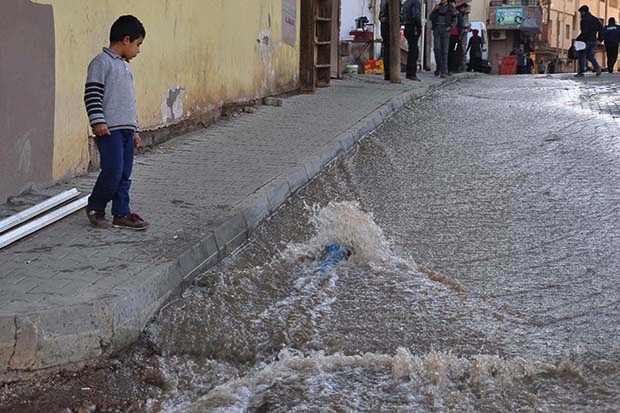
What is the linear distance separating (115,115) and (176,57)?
4195mm

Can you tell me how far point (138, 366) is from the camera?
13.4 ft

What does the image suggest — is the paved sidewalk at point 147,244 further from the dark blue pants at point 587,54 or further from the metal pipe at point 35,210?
the dark blue pants at point 587,54

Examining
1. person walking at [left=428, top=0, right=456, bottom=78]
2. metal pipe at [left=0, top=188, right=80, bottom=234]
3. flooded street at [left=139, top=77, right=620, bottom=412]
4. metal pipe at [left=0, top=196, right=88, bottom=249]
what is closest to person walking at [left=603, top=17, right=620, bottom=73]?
person walking at [left=428, top=0, right=456, bottom=78]

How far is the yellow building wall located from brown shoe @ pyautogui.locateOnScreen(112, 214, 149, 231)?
1.47m

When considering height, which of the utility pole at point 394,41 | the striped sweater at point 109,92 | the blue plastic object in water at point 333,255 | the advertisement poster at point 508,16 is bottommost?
the blue plastic object in water at point 333,255

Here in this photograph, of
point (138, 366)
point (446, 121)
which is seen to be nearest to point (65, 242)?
point (138, 366)

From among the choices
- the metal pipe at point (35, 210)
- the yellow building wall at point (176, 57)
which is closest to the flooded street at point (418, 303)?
the metal pipe at point (35, 210)

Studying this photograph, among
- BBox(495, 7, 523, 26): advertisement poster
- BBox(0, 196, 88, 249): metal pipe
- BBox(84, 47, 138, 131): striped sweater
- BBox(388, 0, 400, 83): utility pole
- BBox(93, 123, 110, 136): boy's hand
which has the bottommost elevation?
BBox(0, 196, 88, 249): metal pipe

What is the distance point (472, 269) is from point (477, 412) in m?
2.12

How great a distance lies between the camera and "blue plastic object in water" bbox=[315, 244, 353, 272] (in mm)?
5664

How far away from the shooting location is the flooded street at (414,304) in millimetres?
3834

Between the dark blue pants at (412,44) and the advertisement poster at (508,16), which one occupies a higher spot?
the advertisement poster at (508,16)

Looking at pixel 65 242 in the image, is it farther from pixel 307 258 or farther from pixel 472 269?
pixel 472 269

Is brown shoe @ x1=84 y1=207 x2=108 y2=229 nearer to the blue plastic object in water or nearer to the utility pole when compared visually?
the blue plastic object in water
